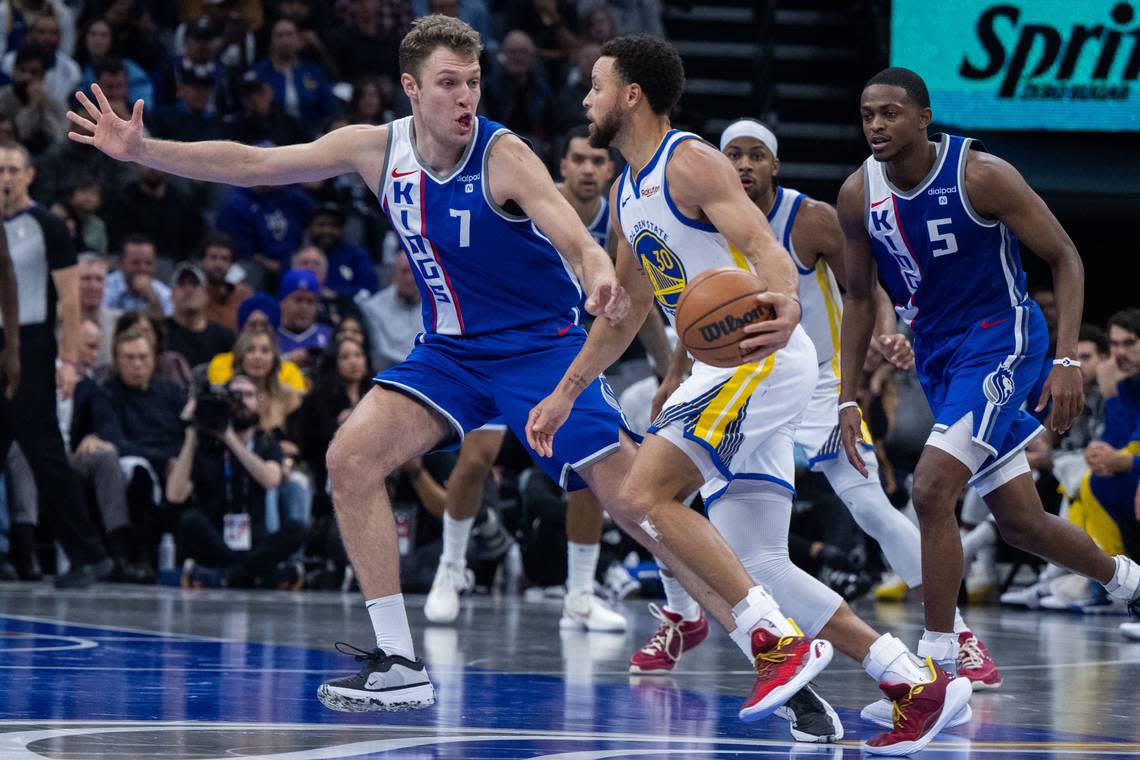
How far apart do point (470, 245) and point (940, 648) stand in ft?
6.66

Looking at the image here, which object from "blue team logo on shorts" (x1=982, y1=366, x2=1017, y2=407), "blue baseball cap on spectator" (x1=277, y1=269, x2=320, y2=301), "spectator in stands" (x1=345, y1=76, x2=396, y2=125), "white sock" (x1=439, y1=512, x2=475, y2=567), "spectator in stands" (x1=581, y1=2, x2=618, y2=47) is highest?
"spectator in stands" (x1=581, y1=2, x2=618, y2=47)

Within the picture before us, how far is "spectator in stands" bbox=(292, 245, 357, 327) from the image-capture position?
12281 mm

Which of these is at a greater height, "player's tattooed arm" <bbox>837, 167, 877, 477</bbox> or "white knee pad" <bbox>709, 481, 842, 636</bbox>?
"player's tattooed arm" <bbox>837, 167, 877, 477</bbox>

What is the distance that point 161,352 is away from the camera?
1128 cm

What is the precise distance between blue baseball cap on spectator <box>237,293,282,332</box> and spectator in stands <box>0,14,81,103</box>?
2.62 metres

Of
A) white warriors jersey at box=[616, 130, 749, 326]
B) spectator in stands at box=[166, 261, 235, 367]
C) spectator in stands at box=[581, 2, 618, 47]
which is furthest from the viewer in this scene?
spectator in stands at box=[581, 2, 618, 47]

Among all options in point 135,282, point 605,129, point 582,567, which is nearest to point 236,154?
point 605,129

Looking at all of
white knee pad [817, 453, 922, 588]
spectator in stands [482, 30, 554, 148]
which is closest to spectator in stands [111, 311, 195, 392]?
spectator in stands [482, 30, 554, 148]

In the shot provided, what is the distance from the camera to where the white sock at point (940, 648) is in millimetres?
5527

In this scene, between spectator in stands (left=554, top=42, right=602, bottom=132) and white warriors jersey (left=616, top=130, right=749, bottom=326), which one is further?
spectator in stands (left=554, top=42, right=602, bottom=132)

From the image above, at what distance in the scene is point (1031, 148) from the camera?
532 inches

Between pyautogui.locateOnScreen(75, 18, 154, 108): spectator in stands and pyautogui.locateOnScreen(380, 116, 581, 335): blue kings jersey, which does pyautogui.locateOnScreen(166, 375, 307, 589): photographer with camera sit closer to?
pyautogui.locateOnScreen(75, 18, 154, 108): spectator in stands

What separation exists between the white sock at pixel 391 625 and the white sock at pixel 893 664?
140 cm

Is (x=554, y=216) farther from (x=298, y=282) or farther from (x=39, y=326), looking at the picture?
(x=298, y=282)
